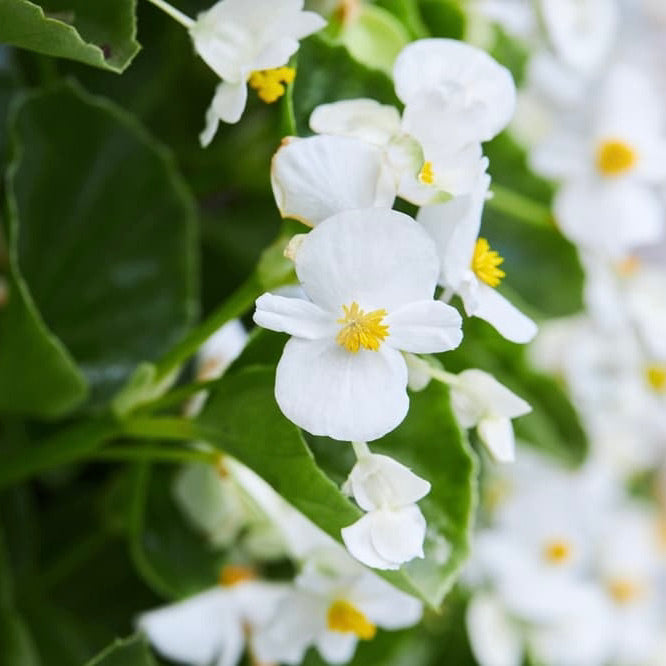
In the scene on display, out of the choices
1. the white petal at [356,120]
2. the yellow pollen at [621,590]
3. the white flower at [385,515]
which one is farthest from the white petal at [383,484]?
the yellow pollen at [621,590]

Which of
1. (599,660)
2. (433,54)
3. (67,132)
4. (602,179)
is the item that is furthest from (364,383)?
(599,660)

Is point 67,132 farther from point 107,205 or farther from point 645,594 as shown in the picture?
point 645,594

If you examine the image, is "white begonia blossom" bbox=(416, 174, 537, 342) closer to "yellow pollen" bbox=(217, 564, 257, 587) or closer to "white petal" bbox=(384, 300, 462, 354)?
"white petal" bbox=(384, 300, 462, 354)

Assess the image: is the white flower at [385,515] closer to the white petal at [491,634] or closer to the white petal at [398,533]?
the white petal at [398,533]

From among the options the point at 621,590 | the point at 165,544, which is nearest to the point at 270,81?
the point at 165,544

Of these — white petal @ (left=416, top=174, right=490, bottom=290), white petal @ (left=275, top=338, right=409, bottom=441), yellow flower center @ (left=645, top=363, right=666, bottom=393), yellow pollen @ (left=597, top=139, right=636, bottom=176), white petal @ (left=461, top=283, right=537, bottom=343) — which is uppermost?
white petal @ (left=416, top=174, right=490, bottom=290)

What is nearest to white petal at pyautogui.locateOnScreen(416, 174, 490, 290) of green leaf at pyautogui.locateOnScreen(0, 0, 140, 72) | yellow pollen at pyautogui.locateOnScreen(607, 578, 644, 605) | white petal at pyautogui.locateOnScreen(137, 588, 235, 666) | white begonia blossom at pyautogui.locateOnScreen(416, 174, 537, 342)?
white begonia blossom at pyautogui.locateOnScreen(416, 174, 537, 342)
